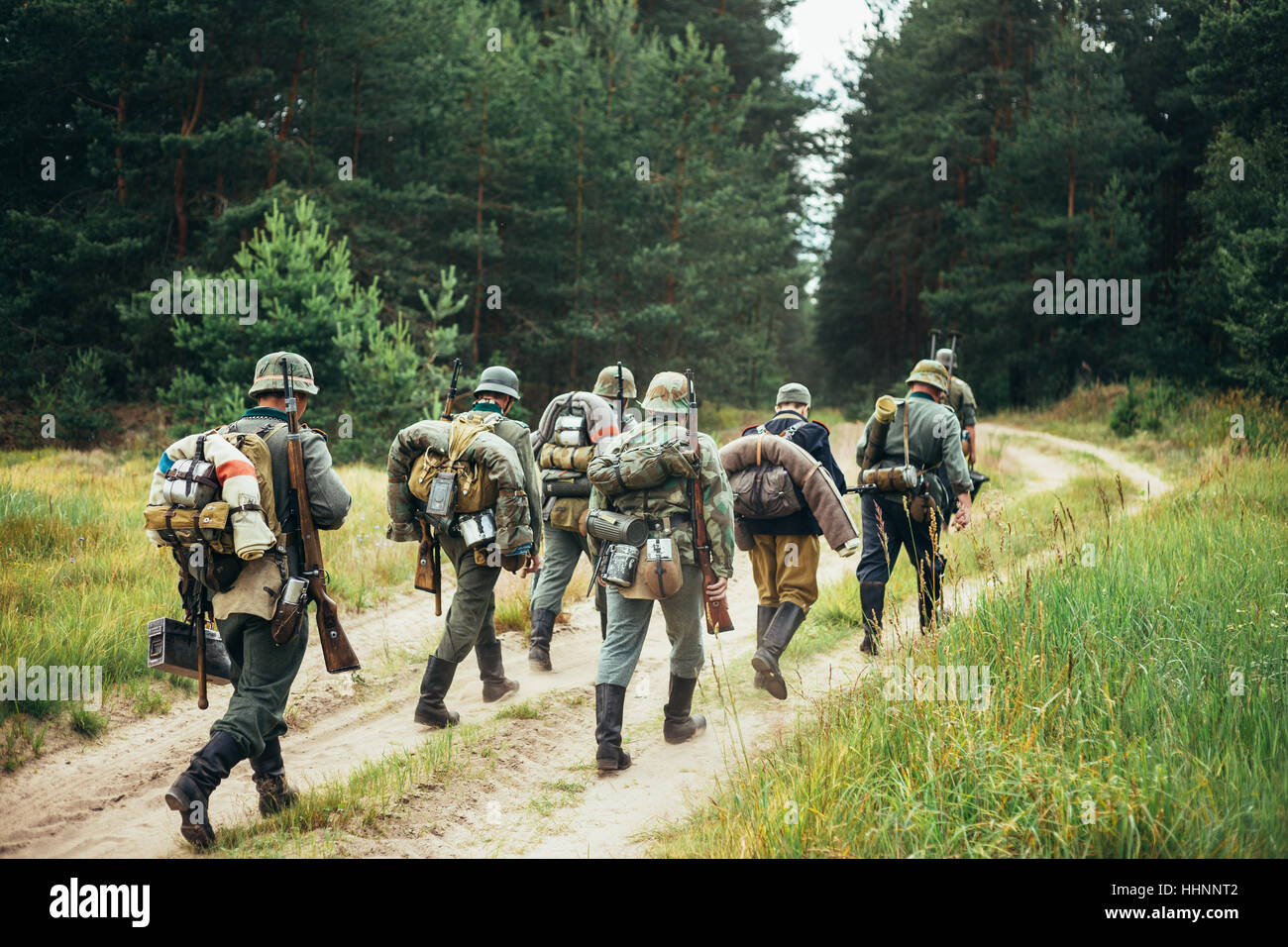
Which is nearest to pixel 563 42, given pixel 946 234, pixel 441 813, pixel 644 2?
pixel 644 2

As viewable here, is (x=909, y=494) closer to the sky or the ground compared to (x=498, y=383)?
closer to the ground

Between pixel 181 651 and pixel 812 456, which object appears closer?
pixel 181 651

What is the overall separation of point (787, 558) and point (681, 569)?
3.96 feet

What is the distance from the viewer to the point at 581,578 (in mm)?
9367

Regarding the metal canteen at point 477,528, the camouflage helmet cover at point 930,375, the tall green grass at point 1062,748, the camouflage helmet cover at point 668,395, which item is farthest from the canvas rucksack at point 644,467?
the camouflage helmet cover at point 930,375

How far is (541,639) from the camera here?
693 centimetres

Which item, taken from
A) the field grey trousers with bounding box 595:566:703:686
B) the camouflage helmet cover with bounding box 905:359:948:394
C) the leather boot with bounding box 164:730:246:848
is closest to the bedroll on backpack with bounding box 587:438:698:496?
the field grey trousers with bounding box 595:566:703:686

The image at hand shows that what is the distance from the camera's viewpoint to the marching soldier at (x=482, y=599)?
5.69m

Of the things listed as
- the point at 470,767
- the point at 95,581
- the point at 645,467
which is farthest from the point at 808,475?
the point at 95,581

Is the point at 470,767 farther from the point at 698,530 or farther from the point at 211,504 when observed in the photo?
the point at 211,504

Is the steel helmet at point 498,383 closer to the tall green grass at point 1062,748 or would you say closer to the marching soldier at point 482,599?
the marching soldier at point 482,599

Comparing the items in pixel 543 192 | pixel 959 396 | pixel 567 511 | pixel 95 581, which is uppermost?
pixel 543 192

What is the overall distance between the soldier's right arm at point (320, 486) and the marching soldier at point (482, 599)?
4.02 feet

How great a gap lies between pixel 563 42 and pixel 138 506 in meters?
18.7
